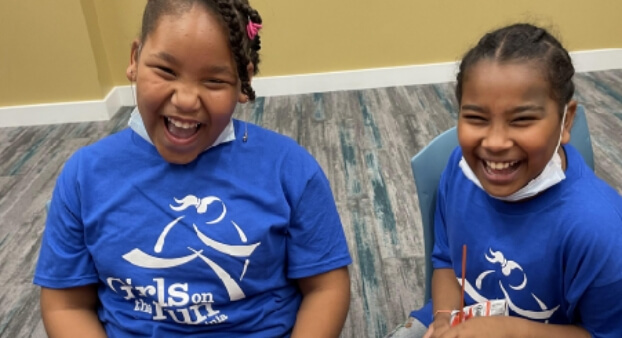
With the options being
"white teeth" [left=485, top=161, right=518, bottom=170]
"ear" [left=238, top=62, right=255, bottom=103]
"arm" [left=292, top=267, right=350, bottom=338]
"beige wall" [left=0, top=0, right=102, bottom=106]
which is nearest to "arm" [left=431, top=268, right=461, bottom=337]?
"arm" [left=292, top=267, right=350, bottom=338]

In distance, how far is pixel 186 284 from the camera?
0.91m

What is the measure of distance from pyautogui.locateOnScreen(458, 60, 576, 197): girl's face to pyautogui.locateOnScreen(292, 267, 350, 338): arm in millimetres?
298

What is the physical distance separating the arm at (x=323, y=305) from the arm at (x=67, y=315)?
0.34 m

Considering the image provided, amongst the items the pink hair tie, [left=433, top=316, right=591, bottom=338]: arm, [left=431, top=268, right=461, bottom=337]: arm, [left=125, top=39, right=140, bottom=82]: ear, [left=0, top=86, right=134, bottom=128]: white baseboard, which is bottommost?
[left=0, top=86, right=134, bottom=128]: white baseboard

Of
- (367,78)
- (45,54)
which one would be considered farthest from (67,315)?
(367,78)

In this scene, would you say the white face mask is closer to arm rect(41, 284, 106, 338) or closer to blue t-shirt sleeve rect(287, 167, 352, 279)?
blue t-shirt sleeve rect(287, 167, 352, 279)

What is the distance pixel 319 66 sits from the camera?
3557 millimetres

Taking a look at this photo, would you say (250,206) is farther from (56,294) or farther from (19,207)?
(19,207)

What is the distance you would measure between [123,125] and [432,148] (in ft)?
8.23

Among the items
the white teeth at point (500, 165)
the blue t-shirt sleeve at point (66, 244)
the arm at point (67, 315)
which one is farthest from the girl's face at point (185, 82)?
the white teeth at point (500, 165)

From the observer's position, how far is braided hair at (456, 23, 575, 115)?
822mm

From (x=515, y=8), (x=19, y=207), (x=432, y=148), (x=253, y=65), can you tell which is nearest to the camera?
(x=253, y=65)

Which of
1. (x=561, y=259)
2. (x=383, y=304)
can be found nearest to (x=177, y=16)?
(x=561, y=259)

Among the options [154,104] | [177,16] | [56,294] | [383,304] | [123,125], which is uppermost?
[177,16]
